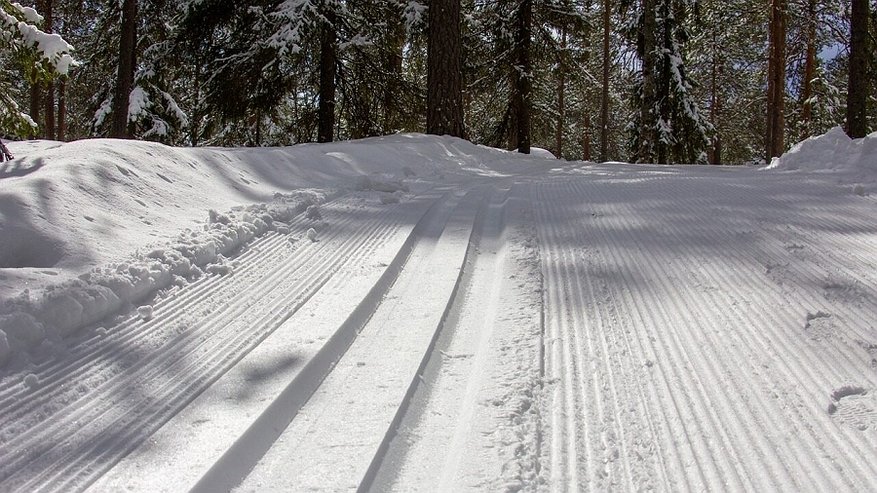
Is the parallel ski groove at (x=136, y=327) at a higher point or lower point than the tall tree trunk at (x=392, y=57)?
lower

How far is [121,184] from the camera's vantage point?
399cm

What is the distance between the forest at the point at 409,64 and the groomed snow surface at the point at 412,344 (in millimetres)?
2709

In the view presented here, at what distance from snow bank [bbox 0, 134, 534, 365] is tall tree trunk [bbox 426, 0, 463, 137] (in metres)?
6.12

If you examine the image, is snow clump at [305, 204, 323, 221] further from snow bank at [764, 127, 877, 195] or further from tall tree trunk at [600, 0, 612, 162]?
tall tree trunk at [600, 0, 612, 162]

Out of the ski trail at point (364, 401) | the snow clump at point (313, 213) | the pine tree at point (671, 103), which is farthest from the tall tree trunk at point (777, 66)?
the ski trail at point (364, 401)

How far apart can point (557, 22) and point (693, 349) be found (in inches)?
656

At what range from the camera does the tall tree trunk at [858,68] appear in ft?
32.1

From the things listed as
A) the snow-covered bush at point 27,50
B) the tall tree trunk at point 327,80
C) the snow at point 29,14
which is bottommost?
the snow-covered bush at point 27,50

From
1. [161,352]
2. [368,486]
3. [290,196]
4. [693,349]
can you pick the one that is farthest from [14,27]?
[693,349]

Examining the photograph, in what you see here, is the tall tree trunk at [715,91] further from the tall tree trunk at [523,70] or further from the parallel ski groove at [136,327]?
the parallel ski groove at [136,327]

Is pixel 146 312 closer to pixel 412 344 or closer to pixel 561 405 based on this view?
pixel 412 344

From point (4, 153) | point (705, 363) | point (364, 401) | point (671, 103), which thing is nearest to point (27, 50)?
point (4, 153)

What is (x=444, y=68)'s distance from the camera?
39.7ft

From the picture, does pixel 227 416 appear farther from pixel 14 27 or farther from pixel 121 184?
pixel 14 27
